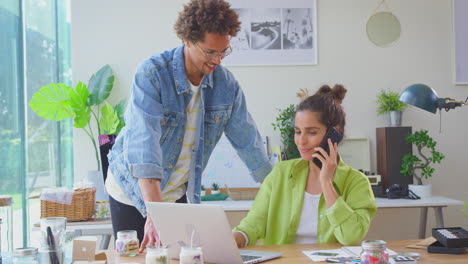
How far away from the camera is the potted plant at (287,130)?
4.13 m

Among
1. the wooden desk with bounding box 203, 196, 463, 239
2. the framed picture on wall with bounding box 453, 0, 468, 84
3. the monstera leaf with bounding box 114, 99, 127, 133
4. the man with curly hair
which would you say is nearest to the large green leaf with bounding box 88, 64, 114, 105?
the monstera leaf with bounding box 114, 99, 127, 133

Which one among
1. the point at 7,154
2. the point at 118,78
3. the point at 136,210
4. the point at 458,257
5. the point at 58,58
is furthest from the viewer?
the point at 58,58

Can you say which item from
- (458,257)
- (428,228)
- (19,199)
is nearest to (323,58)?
(428,228)

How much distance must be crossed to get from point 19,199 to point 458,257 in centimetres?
271

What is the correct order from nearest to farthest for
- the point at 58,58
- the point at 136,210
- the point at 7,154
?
1. the point at 136,210
2. the point at 7,154
3. the point at 58,58

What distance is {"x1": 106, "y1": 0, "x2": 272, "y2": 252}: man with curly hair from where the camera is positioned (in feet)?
6.06

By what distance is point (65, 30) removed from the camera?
183 inches

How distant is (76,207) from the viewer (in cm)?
348

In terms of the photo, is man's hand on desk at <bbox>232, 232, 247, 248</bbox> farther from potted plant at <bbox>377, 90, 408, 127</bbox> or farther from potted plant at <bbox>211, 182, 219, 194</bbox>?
potted plant at <bbox>377, 90, 408, 127</bbox>

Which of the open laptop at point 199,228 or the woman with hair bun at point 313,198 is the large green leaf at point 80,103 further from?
the open laptop at point 199,228

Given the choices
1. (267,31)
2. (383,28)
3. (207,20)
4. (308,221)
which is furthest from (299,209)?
(383,28)

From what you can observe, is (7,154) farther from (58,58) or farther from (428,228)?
(428,228)

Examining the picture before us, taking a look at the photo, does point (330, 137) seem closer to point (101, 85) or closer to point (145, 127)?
point (145, 127)

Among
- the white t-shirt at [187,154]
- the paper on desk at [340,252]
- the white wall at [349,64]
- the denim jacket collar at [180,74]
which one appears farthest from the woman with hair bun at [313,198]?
the white wall at [349,64]
